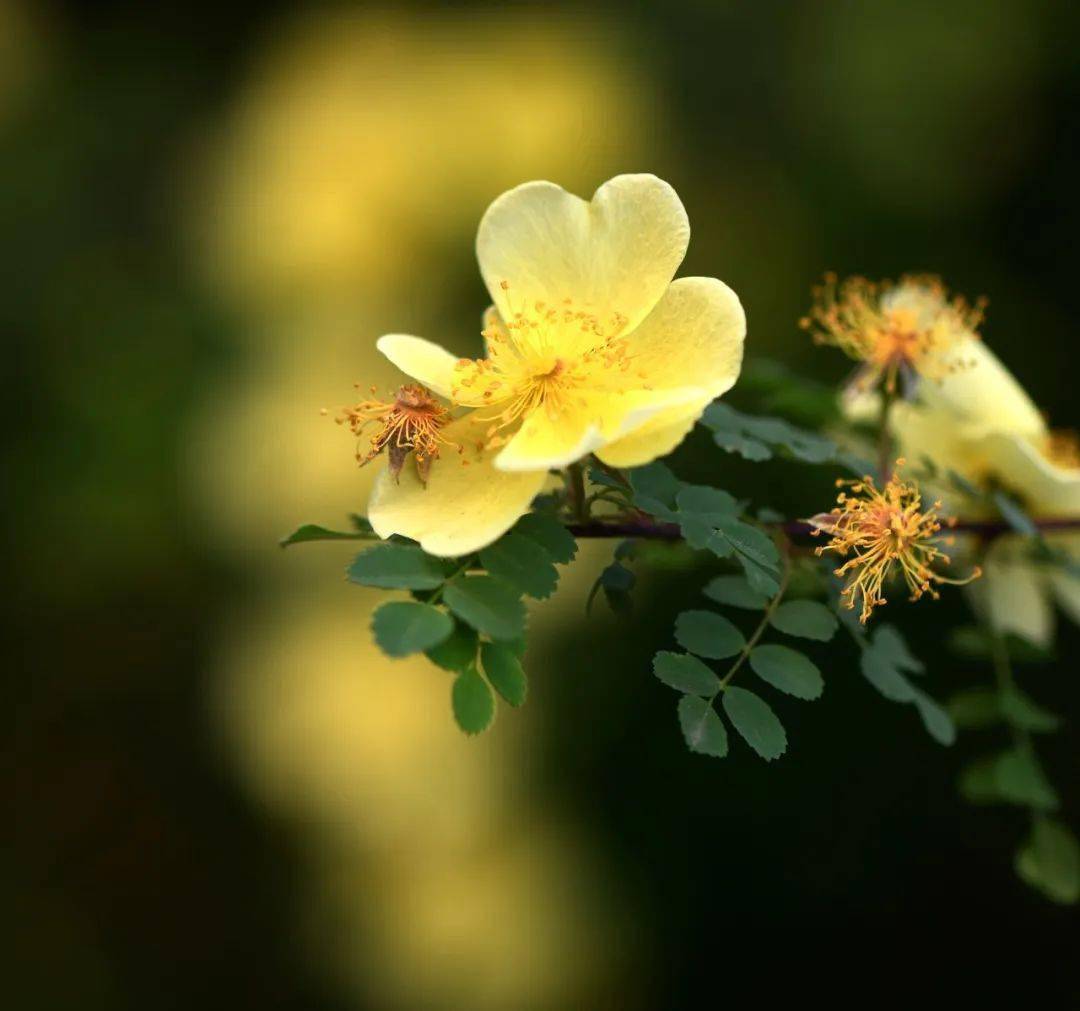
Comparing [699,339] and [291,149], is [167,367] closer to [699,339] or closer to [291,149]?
[291,149]

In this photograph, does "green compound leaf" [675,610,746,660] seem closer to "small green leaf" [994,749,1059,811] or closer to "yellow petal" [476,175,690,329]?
"yellow petal" [476,175,690,329]

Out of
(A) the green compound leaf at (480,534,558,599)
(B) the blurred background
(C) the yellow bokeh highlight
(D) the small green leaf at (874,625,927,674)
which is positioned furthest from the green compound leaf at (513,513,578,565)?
(C) the yellow bokeh highlight

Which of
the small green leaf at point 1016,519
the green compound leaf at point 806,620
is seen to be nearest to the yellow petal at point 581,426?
the green compound leaf at point 806,620

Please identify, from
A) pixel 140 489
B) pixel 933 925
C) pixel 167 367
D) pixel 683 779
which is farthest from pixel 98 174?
pixel 933 925

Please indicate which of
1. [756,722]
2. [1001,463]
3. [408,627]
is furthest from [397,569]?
[1001,463]

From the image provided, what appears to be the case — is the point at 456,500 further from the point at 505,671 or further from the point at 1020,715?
the point at 1020,715

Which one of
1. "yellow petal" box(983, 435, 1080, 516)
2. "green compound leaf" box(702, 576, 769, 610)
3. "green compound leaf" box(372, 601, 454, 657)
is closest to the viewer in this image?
"green compound leaf" box(372, 601, 454, 657)
